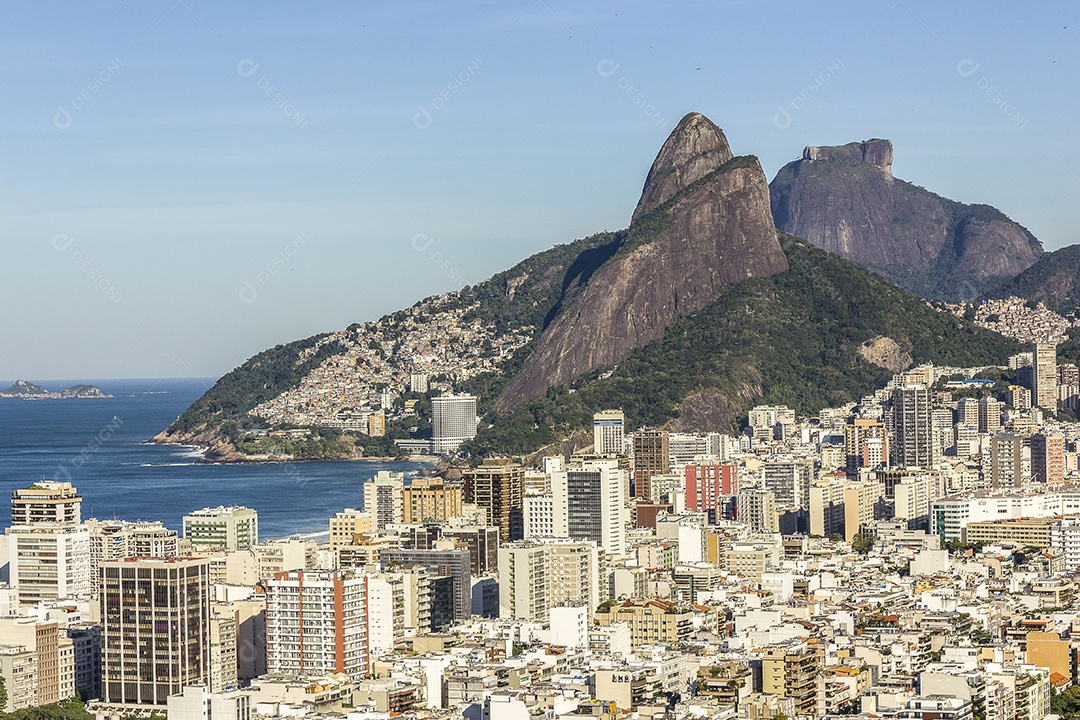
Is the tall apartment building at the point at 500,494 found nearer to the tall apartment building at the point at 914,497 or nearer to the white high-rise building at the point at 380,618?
the tall apartment building at the point at 914,497

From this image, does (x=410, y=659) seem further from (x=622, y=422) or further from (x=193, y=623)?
(x=622, y=422)

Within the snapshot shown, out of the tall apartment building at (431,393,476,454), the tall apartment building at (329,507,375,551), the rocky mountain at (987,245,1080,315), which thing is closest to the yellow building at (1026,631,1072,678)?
the tall apartment building at (329,507,375,551)

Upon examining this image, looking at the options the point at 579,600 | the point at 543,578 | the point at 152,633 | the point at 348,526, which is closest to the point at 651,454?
the point at 348,526

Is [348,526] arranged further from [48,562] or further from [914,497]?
[914,497]

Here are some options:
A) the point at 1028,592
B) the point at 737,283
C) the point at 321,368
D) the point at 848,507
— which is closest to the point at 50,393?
the point at 321,368

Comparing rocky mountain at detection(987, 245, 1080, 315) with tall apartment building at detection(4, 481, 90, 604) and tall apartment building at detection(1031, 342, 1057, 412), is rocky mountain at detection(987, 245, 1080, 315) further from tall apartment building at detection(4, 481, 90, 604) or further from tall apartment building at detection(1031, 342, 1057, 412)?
tall apartment building at detection(4, 481, 90, 604)

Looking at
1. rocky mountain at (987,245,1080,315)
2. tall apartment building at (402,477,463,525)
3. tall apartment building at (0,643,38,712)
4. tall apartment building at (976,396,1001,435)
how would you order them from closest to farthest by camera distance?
1. tall apartment building at (0,643,38,712)
2. tall apartment building at (402,477,463,525)
3. tall apartment building at (976,396,1001,435)
4. rocky mountain at (987,245,1080,315)

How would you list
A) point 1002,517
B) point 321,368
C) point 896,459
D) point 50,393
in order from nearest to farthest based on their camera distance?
point 1002,517, point 896,459, point 321,368, point 50,393
